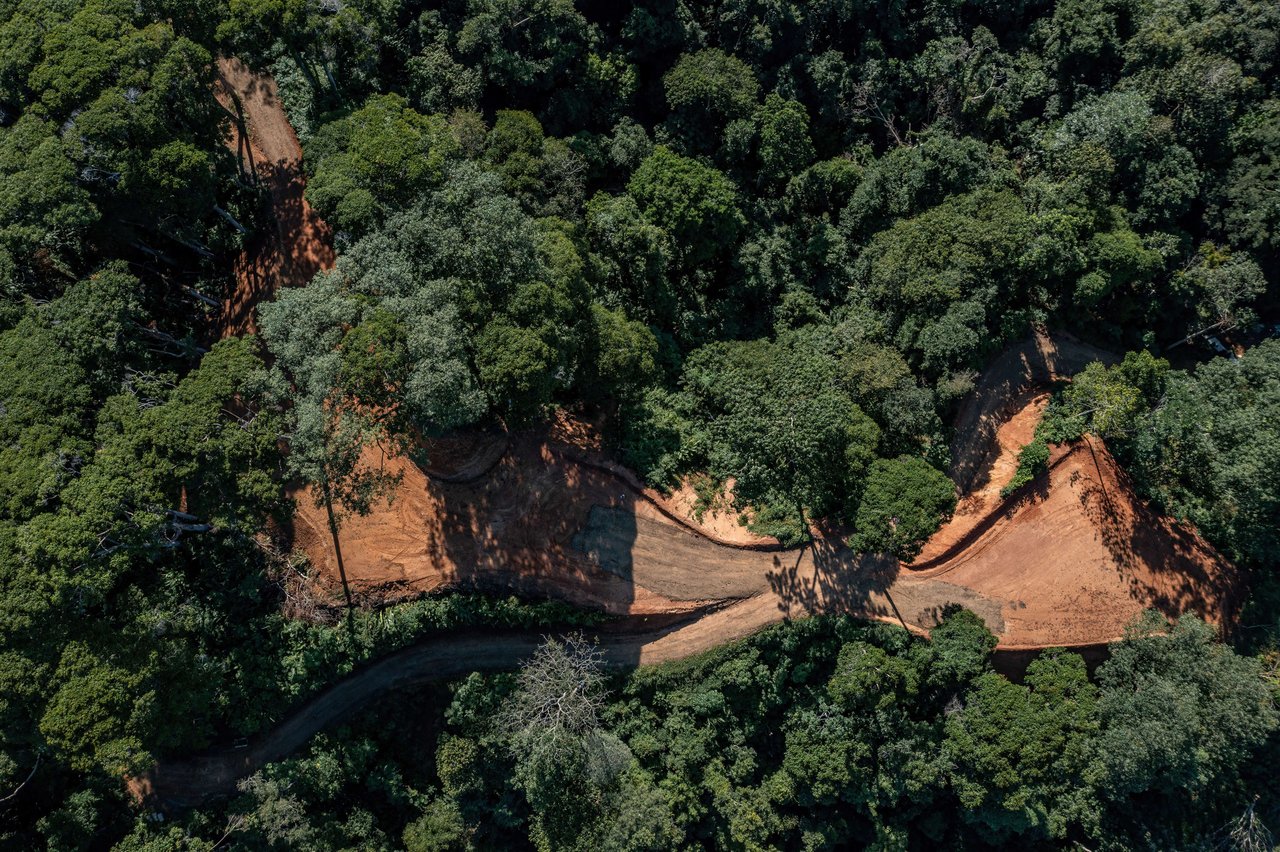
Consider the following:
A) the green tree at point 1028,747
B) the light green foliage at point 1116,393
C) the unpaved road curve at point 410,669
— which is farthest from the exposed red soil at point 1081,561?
the unpaved road curve at point 410,669

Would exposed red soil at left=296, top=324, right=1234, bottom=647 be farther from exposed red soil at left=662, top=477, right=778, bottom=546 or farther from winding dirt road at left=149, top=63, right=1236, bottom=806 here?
exposed red soil at left=662, top=477, right=778, bottom=546

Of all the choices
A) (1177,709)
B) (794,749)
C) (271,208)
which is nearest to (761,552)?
(794,749)

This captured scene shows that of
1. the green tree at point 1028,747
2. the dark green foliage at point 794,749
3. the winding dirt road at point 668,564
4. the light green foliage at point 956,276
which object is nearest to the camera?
the dark green foliage at point 794,749

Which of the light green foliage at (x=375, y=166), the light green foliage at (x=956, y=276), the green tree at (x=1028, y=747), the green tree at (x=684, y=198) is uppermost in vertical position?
the light green foliage at (x=375, y=166)

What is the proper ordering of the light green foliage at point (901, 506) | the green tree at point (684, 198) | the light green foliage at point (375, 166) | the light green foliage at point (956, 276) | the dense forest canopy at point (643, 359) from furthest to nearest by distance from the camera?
the green tree at point (684, 198) < the light green foliage at point (956, 276) < the light green foliage at point (901, 506) < the light green foliage at point (375, 166) < the dense forest canopy at point (643, 359)

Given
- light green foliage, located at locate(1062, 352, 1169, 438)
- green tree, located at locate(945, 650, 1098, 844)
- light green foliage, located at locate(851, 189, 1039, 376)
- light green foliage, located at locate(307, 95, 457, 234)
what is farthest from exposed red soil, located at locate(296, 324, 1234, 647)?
light green foliage, located at locate(307, 95, 457, 234)

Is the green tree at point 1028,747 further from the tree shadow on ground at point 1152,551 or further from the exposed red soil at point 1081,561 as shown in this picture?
the tree shadow on ground at point 1152,551
